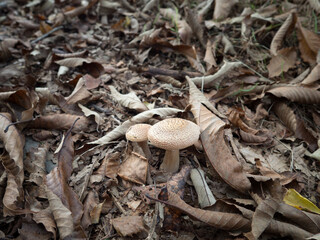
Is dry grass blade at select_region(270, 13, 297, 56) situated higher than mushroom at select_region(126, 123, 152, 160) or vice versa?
dry grass blade at select_region(270, 13, 297, 56)

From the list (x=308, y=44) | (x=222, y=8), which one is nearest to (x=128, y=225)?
(x=308, y=44)

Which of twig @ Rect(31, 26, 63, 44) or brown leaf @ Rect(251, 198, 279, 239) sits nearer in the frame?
brown leaf @ Rect(251, 198, 279, 239)

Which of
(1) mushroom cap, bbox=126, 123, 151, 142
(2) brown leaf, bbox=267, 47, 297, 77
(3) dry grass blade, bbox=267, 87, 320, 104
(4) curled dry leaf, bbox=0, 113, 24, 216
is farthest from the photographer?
(2) brown leaf, bbox=267, 47, 297, 77

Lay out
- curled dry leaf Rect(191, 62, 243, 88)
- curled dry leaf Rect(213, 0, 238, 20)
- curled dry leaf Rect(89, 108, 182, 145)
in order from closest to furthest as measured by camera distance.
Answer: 1. curled dry leaf Rect(89, 108, 182, 145)
2. curled dry leaf Rect(191, 62, 243, 88)
3. curled dry leaf Rect(213, 0, 238, 20)

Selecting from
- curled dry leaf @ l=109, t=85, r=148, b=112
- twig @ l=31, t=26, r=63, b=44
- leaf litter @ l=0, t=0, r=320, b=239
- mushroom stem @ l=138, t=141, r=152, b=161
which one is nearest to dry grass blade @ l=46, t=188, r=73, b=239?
leaf litter @ l=0, t=0, r=320, b=239

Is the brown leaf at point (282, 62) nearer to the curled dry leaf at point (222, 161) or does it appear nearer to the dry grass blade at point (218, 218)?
the curled dry leaf at point (222, 161)

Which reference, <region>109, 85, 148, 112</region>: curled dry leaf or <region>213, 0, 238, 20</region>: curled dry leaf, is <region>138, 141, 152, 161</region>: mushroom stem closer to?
<region>109, 85, 148, 112</region>: curled dry leaf
